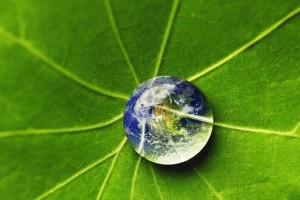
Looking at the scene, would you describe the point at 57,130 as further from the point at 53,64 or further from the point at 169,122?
the point at 169,122

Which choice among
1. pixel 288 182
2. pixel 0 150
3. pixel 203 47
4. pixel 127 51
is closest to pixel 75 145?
pixel 0 150

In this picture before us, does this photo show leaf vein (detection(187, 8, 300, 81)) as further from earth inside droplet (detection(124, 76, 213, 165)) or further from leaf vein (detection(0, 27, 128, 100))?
leaf vein (detection(0, 27, 128, 100))

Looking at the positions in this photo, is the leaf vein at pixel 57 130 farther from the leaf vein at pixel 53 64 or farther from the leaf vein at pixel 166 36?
the leaf vein at pixel 166 36

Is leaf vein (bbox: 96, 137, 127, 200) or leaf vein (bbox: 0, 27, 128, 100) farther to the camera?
leaf vein (bbox: 96, 137, 127, 200)

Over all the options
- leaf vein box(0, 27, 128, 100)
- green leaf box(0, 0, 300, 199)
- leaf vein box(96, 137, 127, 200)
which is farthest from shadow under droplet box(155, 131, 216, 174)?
leaf vein box(0, 27, 128, 100)

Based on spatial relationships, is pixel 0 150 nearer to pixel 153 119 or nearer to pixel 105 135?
pixel 105 135

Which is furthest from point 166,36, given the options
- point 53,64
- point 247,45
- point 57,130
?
point 57,130

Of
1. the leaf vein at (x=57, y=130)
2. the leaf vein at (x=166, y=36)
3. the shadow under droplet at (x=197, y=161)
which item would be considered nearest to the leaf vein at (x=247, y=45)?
the leaf vein at (x=166, y=36)
